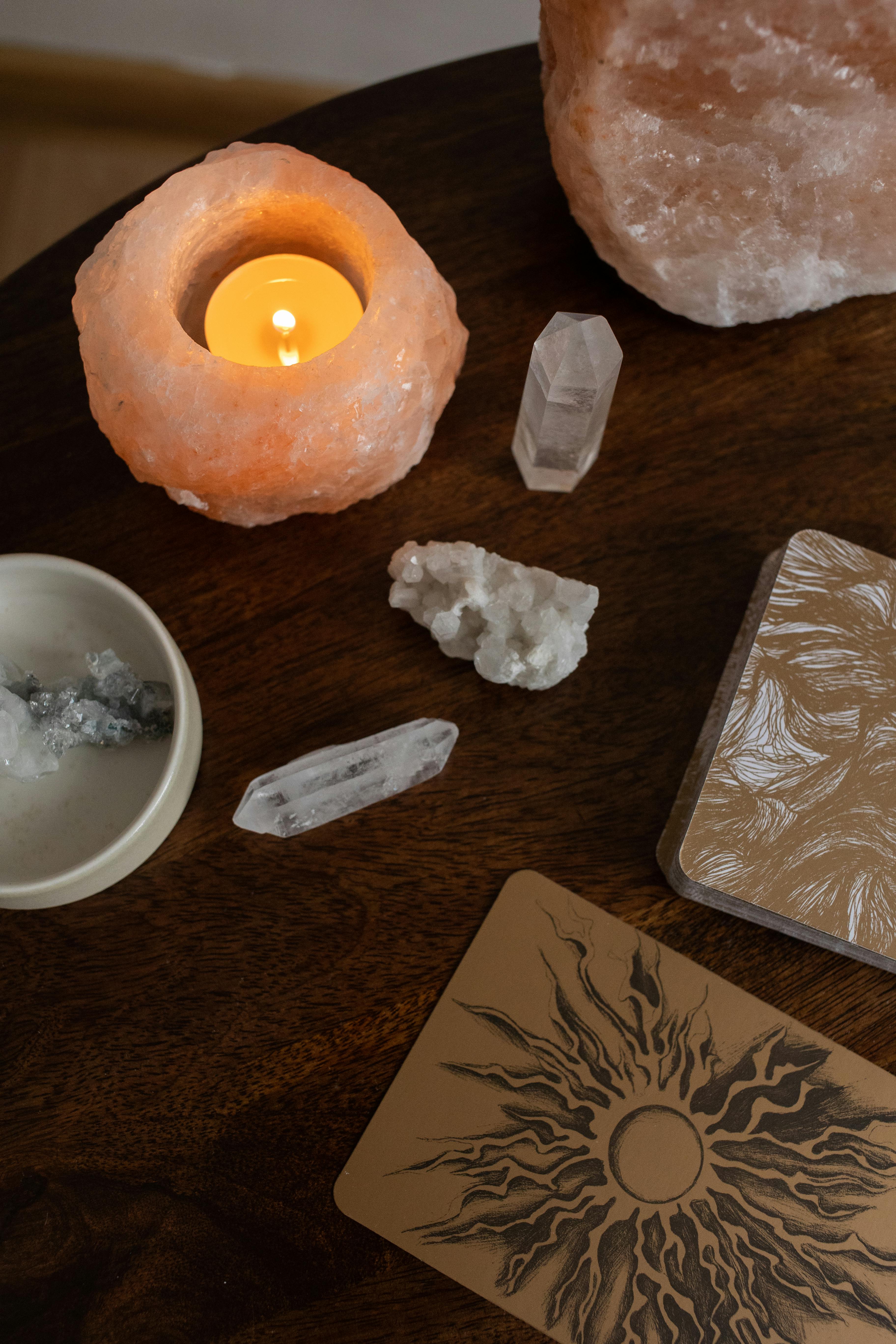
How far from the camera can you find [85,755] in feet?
1.74

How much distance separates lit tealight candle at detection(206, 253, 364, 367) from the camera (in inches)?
21.3

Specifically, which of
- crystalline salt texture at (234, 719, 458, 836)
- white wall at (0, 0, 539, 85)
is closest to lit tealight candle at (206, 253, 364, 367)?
crystalline salt texture at (234, 719, 458, 836)

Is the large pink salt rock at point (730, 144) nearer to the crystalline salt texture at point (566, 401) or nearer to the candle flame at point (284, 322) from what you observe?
the crystalline salt texture at point (566, 401)

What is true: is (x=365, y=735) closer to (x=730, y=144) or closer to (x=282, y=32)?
(x=730, y=144)

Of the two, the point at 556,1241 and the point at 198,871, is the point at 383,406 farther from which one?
the point at 556,1241

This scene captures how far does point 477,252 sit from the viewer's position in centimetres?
64

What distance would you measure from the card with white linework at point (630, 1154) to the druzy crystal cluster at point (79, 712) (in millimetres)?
220

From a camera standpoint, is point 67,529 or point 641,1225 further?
point 67,529

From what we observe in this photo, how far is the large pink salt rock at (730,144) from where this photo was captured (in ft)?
1.50

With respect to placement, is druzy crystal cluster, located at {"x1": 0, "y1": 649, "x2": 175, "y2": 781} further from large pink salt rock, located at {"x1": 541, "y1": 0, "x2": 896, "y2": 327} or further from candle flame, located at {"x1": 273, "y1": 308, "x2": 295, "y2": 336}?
large pink salt rock, located at {"x1": 541, "y1": 0, "x2": 896, "y2": 327}

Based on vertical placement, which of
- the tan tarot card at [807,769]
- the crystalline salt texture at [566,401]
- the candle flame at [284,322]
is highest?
the candle flame at [284,322]

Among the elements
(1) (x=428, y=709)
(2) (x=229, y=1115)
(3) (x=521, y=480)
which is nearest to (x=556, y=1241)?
(2) (x=229, y=1115)

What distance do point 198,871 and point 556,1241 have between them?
269 millimetres

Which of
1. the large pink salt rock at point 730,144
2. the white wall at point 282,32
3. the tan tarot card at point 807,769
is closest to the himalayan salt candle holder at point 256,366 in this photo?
the large pink salt rock at point 730,144
